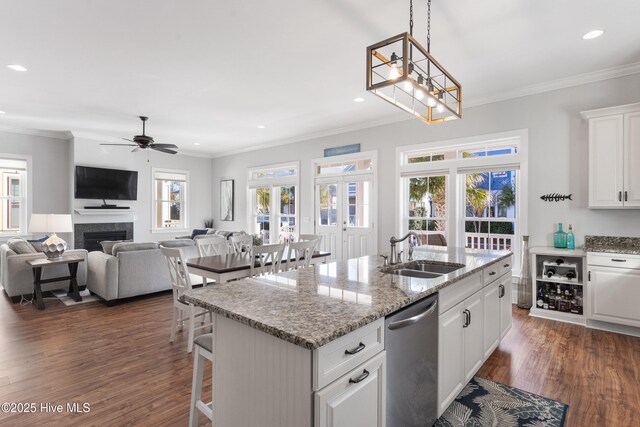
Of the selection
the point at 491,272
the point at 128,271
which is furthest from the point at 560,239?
the point at 128,271

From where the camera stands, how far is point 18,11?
2.64 meters

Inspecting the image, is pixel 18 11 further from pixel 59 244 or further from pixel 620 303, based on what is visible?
pixel 620 303

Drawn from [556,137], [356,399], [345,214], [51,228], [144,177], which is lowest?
[356,399]

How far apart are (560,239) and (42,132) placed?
912cm

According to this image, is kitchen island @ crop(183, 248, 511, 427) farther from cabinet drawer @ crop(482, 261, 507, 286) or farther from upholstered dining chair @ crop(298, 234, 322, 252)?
upholstered dining chair @ crop(298, 234, 322, 252)

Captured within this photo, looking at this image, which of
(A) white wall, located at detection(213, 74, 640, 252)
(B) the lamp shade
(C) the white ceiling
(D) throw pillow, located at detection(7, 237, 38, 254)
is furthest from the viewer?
(D) throw pillow, located at detection(7, 237, 38, 254)

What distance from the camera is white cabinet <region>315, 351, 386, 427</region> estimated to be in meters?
1.10

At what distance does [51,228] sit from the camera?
14.5 ft

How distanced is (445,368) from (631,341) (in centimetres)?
275

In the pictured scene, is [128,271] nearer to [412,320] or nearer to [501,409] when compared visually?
[412,320]

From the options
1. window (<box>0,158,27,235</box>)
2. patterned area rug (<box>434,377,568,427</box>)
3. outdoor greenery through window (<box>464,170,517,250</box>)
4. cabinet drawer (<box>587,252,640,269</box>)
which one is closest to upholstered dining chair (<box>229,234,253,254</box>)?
patterned area rug (<box>434,377,568,427</box>)

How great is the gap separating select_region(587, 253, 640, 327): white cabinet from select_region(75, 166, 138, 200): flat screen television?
26.7 feet

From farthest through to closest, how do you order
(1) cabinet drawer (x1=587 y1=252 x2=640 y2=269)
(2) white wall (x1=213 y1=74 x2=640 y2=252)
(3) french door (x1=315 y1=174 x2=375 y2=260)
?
(3) french door (x1=315 y1=174 x2=375 y2=260), (2) white wall (x1=213 y1=74 x2=640 y2=252), (1) cabinet drawer (x1=587 y1=252 x2=640 y2=269)

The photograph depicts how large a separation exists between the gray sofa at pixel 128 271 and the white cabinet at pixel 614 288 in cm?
499
